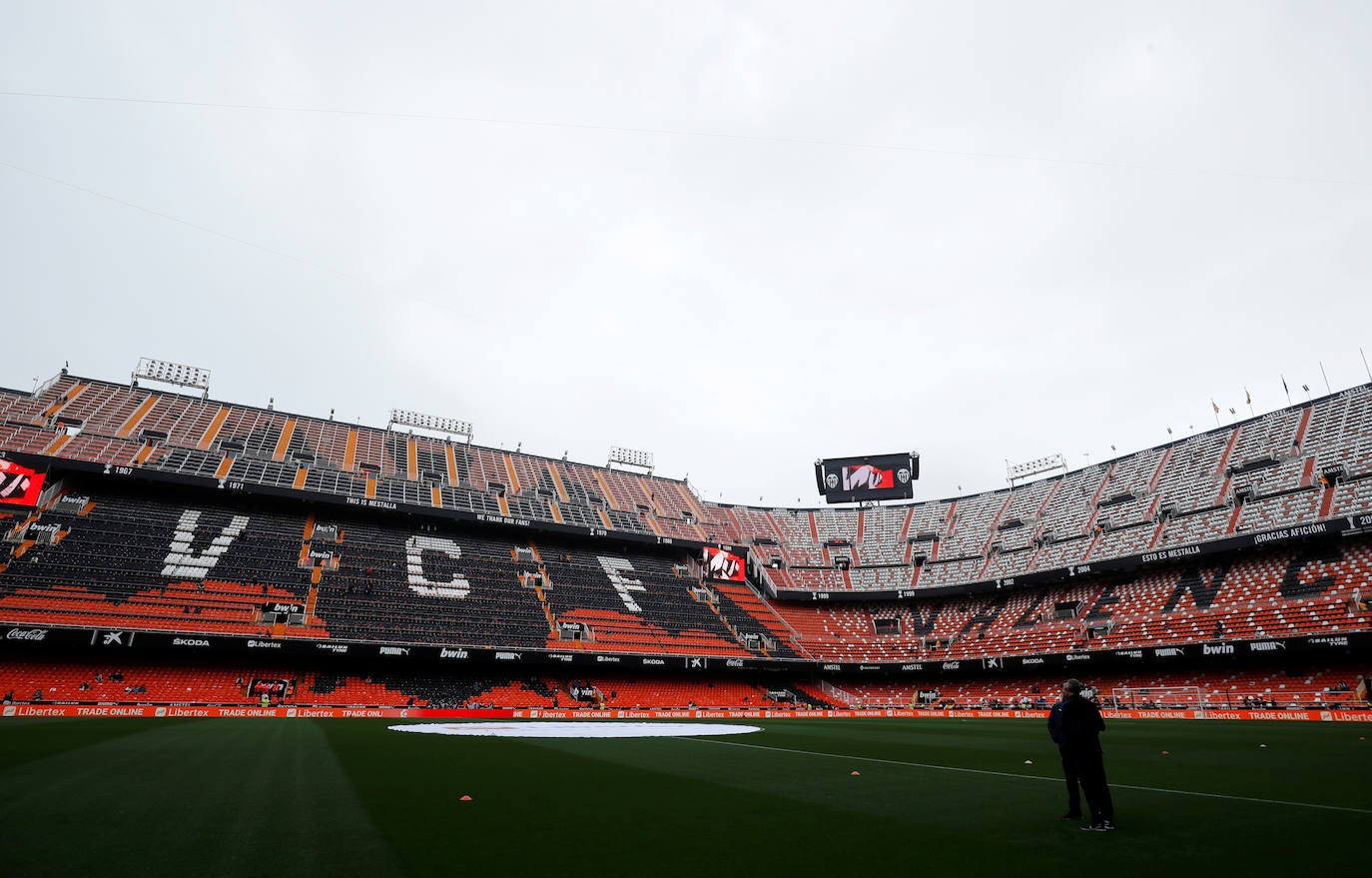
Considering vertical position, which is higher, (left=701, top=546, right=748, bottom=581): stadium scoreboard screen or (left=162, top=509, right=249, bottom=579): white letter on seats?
(left=701, top=546, right=748, bottom=581): stadium scoreboard screen

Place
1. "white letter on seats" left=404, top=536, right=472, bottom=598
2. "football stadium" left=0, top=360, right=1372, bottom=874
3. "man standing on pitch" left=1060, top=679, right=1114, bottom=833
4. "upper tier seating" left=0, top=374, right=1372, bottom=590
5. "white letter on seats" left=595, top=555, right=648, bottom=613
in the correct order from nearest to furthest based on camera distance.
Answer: "man standing on pitch" left=1060, top=679, right=1114, bottom=833, "football stadium" left=0, top=360, right=1372, bottom=874, "upper tier seating" left=0, top=374, right=1372, bottom=590, "white letter on seats" left=404, top=536, right=472, bottom=598, "white letter on seats" left=595, top=555, right=648, bottom=613

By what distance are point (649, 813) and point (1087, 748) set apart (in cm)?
427

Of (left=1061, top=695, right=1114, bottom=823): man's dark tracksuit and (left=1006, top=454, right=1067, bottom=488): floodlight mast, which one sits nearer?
(left=1061, top=695, right=1114, bottom=823): man's dark tracksuit

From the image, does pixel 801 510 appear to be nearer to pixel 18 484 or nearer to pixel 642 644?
pixel 642 644

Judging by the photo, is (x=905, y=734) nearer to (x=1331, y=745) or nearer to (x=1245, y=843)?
(x=1331, y=745)

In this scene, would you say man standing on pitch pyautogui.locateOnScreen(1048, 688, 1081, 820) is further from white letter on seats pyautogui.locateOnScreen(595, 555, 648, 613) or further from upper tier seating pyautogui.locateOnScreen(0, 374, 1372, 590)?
upper tier seating pyautogui.locateOnScreen(0, 374, 1372, 590)

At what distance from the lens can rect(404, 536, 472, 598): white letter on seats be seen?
41219mm

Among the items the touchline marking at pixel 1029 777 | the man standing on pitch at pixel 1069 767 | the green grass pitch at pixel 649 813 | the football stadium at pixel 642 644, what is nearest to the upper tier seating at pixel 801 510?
the football stadium at pixel 642 644

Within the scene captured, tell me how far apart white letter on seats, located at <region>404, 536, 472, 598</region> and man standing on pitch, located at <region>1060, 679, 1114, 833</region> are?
39173 mm

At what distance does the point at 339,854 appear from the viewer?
17.6 feet

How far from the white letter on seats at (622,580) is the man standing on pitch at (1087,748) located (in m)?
40.7

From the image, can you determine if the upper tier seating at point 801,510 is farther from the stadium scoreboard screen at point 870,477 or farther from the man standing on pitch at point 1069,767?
the man standing on pitch at point 1069,767

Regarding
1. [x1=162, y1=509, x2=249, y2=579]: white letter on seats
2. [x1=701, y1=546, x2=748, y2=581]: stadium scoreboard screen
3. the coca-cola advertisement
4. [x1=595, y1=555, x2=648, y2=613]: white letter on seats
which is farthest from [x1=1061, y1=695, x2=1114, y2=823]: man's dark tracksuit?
the coca-cola advertisement

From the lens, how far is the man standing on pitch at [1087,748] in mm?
6320
